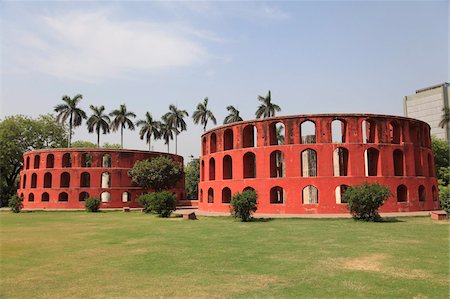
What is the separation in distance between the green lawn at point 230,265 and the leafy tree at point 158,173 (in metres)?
20.9

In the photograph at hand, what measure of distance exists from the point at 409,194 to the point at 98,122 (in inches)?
1666

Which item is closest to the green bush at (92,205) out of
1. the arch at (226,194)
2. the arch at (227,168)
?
the arch at (226,194)

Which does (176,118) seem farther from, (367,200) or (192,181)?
(367,200)

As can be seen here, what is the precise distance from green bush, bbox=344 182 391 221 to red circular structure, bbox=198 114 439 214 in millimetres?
4020

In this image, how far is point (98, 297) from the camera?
7.51 m

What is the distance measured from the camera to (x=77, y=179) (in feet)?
142

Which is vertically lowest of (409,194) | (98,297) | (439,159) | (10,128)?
(98,297)

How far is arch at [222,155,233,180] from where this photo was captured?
32.9 meters

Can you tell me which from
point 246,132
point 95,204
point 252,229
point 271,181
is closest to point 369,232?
point 252,229

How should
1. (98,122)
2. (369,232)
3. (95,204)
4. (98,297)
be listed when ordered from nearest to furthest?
(98,297), (369,232), (95,204), (98,122)

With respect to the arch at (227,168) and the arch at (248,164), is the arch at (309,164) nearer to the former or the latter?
Answer: the arch at (248,164)

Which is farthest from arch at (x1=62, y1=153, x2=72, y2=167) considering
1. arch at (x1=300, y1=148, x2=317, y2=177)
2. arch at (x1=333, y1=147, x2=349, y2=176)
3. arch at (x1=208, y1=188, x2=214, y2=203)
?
arch at (x1=333, y1=147, x2=349, y2=176)

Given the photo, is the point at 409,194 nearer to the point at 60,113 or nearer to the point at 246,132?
the point at 246,132

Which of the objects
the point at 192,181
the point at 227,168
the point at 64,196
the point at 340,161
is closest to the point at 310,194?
the point at 340,161
